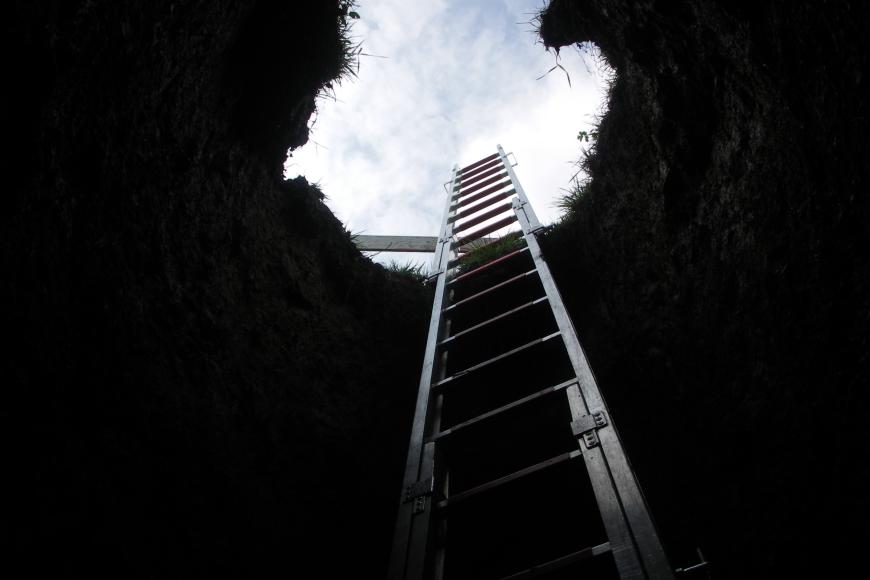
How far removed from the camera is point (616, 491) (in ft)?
5.58

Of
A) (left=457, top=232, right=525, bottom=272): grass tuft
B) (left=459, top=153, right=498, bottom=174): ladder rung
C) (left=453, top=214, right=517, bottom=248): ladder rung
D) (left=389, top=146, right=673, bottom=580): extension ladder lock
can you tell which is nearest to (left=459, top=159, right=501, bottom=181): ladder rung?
(left=459, top=153, right=498, bottom=174): ladder rung

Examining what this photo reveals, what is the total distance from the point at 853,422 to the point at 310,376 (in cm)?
230

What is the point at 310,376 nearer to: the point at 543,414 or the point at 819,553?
the point at 543,414

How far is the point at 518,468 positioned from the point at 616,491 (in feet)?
2.97

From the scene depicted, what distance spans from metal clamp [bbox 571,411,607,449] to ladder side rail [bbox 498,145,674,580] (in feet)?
0.06

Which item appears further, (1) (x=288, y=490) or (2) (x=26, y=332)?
(1) (x=288, y=490)

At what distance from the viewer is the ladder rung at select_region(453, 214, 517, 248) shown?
4652 mm

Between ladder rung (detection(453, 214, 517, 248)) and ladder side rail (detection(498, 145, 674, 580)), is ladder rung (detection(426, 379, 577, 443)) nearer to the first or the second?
ladder side rail (detection(498, 145, 674, 580))

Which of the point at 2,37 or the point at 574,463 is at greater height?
the point at 2,37

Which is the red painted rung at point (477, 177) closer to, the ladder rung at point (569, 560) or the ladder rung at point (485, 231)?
the ladder rung at point (485, 231)

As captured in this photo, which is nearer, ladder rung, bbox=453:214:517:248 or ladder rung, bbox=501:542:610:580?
ladder rung, bbox=501:542:610:580

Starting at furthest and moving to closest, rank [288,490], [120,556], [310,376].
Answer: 1. [310,376]
2. [288,490]
3. [120,556]

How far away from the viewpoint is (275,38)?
9.45 feet

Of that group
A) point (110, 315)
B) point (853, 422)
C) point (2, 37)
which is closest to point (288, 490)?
point (110, 315)
